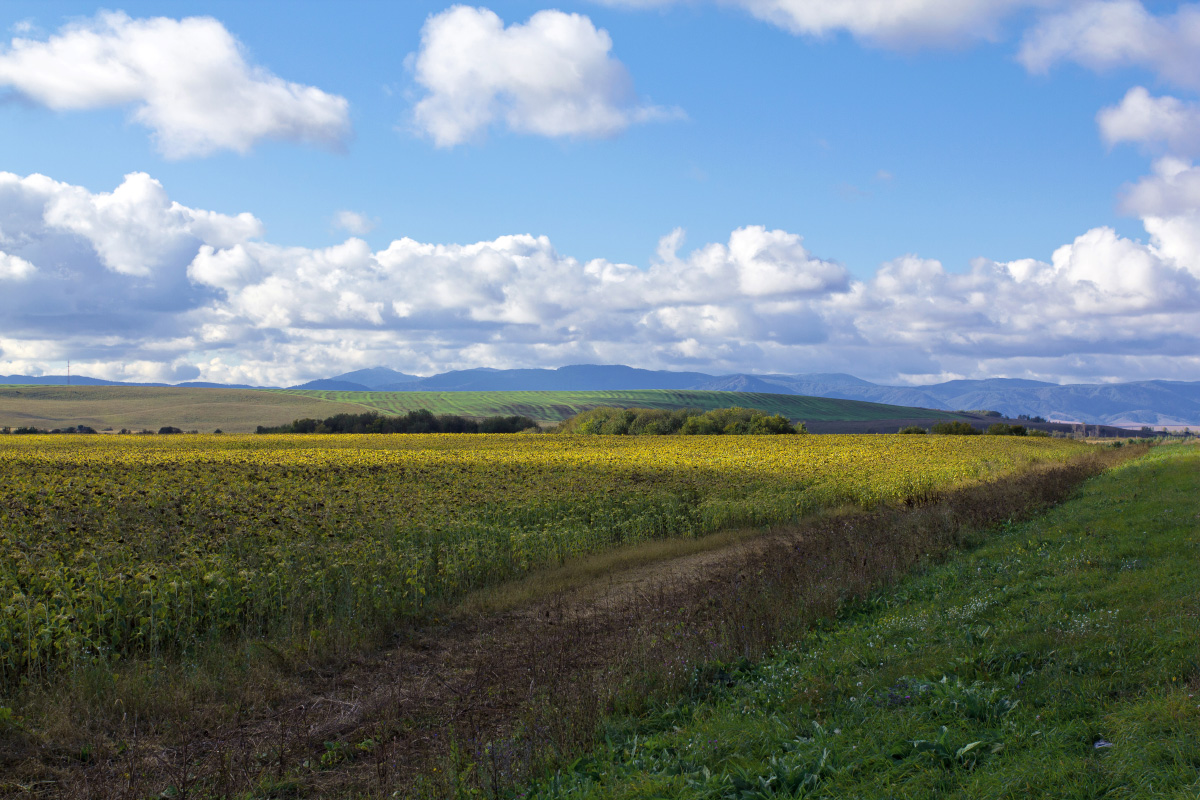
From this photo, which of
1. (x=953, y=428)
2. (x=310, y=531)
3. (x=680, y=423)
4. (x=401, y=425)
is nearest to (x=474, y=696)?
(x=310, y=531)

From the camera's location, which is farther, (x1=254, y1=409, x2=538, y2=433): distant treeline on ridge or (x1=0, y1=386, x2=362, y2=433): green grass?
(x1=0, y1=386, x2=362, y2=433): green grass

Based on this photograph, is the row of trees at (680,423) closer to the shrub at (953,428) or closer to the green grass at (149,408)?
the shrub at (953,428)

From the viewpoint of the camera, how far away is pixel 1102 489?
76.9 ft

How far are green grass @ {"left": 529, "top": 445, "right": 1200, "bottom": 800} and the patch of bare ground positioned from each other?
1.65ft

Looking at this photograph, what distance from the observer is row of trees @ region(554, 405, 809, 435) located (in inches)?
3189

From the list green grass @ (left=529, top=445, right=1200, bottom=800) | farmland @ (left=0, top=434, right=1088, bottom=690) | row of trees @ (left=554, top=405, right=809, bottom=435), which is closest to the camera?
green grass @ (left=529, top=445, right=1200, bottom=800)

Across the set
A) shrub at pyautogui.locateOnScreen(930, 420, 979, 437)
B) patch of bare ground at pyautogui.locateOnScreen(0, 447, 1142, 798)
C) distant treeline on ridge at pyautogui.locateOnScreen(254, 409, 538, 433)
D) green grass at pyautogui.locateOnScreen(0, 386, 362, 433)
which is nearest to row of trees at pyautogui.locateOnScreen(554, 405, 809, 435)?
distant treeline on ridge at pyautogui.locateOnScreen(254, 409, 538, 433)

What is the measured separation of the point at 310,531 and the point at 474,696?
7.84 m

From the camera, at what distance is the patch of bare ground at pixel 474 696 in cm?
645

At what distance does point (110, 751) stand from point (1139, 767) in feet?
31.4

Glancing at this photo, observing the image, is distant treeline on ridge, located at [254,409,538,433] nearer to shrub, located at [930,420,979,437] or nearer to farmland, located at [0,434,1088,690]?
shrub, located at [930,420,979,437]

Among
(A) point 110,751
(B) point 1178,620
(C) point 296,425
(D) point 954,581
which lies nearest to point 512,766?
(A) point 110,751

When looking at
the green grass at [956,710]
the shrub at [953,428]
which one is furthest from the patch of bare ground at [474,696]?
the shrub at [953,428]

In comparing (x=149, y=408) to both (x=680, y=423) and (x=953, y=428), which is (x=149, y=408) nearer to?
(x=680, y=423)
